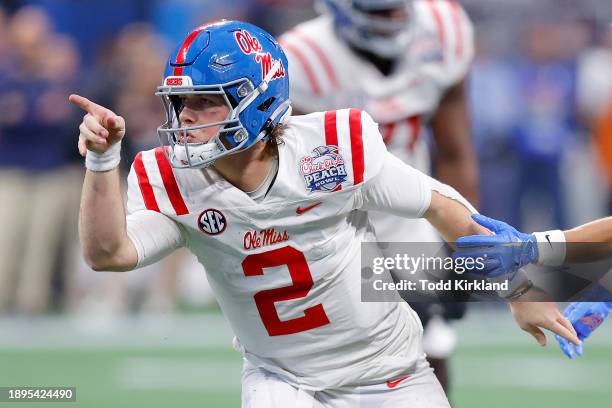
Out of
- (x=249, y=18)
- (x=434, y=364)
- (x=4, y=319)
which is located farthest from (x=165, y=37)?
(x=434, y=364)

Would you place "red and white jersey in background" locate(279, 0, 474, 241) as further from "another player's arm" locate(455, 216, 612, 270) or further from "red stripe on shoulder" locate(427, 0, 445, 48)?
"another player's arm" locate(455, 216, 612, 270)

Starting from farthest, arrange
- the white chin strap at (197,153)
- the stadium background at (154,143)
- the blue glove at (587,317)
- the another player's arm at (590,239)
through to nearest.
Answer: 1. the stadium background at (154,143)
2. the blue glove at (587,317)
3. the another player's arm at (590,239)
4. the white chin strap at (197,153)

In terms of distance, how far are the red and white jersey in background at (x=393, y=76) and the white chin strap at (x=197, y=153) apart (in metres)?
1.81

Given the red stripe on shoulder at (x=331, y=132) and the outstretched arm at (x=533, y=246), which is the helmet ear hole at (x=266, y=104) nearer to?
the red stripe on shoulder at (x=331, y=132)

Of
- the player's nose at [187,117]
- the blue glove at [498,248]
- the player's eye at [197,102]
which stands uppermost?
the player's eye at [197,102]

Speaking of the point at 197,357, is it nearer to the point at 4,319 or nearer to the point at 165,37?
the point at 4,319

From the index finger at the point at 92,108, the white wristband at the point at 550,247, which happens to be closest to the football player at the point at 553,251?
the white wristband at the point at 550,247

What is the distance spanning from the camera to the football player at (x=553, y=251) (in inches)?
145

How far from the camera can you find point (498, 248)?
367cm

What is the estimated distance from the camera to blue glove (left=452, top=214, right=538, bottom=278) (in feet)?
12.0

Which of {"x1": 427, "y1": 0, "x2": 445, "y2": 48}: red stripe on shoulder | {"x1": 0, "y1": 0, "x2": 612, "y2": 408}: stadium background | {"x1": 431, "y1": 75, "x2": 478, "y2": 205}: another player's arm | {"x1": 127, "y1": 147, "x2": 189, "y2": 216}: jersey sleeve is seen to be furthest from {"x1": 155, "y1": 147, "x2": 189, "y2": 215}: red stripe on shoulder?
{"x1": 0, "y1": 0, "x2": 612, "y2": 408}: stadium background

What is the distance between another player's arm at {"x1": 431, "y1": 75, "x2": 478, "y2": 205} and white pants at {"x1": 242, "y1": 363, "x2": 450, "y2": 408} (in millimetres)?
1818

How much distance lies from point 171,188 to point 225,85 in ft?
1.10

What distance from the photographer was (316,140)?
144 inches
